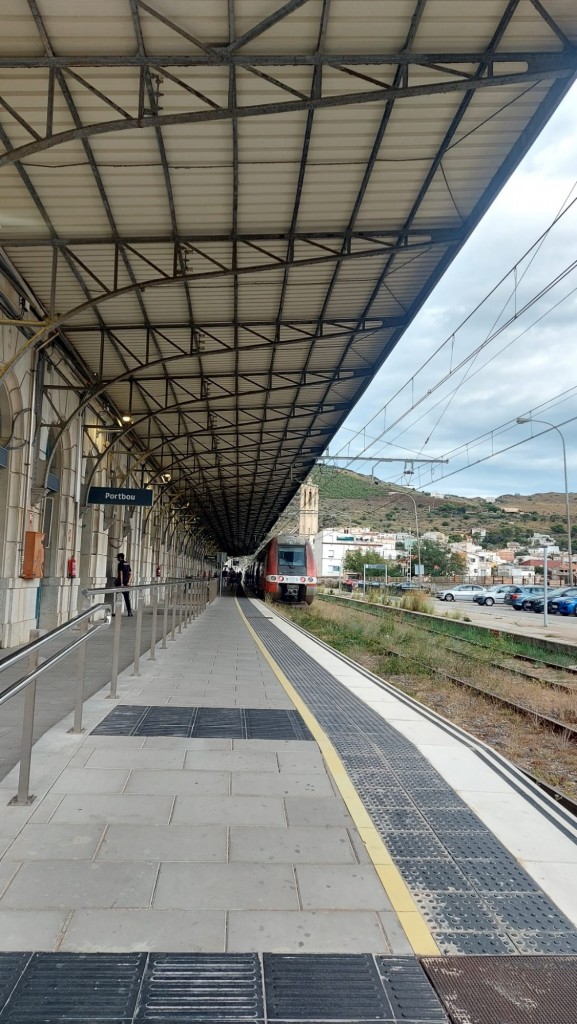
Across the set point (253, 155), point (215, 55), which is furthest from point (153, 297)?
point (215, 55)

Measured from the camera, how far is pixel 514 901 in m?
3.03

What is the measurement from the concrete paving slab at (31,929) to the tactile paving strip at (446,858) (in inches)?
57.4

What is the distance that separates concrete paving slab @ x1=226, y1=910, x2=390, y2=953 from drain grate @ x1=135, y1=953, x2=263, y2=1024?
0.10 meters

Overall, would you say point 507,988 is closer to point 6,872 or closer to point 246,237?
point 6,872

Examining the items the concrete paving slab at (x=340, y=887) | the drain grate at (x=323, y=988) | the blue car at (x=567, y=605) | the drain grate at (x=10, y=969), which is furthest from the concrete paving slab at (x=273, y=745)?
the blue car at (x=567, y=605)

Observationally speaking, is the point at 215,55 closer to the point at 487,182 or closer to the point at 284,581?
the point at 487,182

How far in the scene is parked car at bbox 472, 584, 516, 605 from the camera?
150ft

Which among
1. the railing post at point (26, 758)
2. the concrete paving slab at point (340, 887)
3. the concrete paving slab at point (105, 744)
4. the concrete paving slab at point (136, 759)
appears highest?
the railing post at point (26, 758)

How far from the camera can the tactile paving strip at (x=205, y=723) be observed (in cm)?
553

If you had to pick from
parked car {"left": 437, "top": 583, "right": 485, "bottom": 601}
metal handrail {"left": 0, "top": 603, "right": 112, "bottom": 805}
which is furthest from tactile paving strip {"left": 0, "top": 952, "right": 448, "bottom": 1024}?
parked car {"left": 437, "top": 583, "right": 485, "bottom": 601}

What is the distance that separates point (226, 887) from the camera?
9.93 ft

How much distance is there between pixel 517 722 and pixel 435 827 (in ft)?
18.1

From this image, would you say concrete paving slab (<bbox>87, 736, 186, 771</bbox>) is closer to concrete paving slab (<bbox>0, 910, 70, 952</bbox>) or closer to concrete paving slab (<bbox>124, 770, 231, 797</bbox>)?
concrete paving slab (<bbox>124, 770, 231, 797</bbox>)

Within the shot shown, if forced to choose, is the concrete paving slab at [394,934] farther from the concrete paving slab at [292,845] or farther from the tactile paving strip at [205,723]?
the tactile paving strip at [205,723]
